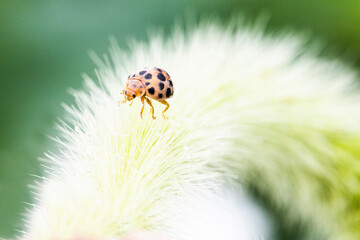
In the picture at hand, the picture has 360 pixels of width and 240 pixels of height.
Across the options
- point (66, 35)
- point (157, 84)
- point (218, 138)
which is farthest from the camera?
point (66, 35)

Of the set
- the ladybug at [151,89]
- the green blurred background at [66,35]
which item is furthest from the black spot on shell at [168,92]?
the green blurred background at [66,35]

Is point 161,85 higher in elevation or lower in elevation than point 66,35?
lower

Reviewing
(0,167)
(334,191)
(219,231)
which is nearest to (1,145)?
(0,167)

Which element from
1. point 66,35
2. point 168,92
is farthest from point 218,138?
point 66,35

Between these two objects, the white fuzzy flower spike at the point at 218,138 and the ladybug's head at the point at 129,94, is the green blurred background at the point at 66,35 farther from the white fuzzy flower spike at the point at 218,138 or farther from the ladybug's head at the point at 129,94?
the ladybug's head at the point at 129,94

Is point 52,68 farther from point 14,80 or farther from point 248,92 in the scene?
point 248,92

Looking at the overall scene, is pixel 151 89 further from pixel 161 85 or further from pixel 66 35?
pixel 66 35

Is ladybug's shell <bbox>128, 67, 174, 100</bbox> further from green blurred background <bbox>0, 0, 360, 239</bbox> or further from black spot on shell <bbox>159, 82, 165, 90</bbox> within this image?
green blurred background <bbox>0, 0, 360, 239</bbox>
